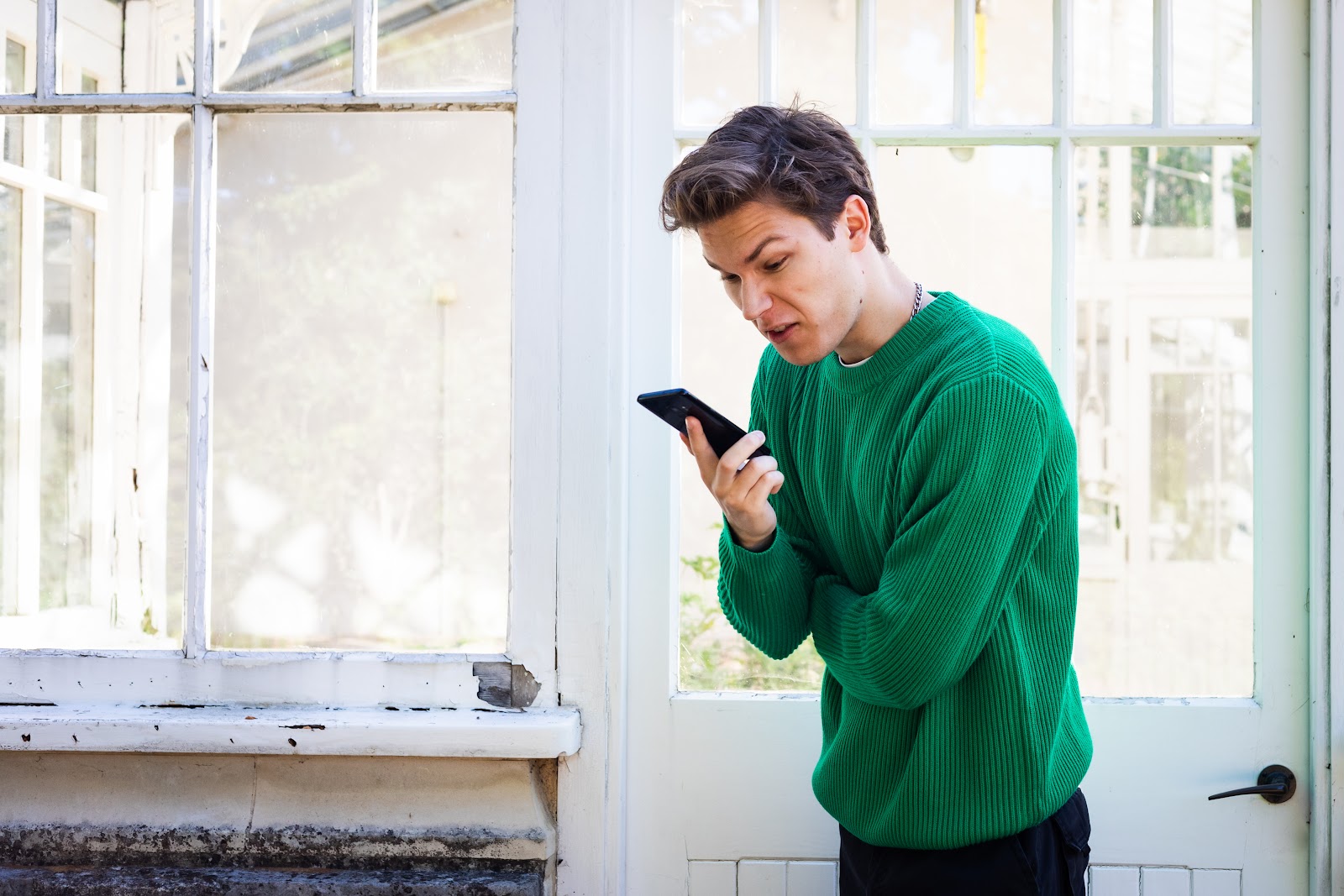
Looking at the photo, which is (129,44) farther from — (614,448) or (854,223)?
(854,223)

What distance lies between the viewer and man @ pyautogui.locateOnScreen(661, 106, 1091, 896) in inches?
40.1

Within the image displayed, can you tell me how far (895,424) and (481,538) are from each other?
729 millimetres

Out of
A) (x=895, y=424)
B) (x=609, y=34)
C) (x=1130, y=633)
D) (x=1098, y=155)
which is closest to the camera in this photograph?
(x=895, y=424)

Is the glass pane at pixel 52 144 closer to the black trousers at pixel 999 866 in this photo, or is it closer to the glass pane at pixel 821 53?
the glass pane at pixel 821 53

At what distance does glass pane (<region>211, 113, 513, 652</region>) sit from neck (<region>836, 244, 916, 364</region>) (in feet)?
2.04

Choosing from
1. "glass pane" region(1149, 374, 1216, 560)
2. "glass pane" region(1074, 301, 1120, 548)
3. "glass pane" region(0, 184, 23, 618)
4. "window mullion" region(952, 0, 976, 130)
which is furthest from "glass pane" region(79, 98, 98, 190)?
"glass pane" region(1149, 374, 1216, 560)

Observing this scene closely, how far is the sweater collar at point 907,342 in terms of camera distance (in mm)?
1127

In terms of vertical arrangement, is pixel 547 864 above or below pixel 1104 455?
below

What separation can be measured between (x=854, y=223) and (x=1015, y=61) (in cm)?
61

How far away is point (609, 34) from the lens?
1502 millimetres

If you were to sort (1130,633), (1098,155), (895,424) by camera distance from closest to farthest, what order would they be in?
1. (895,424)
2. (1130,633)
3. (1098,155)

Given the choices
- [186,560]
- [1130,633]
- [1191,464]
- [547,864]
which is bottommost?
[547,864]

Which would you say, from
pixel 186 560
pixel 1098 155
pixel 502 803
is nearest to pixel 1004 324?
pixel 1098 155

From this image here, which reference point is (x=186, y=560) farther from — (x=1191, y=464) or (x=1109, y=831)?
(x=1191, y=464)
